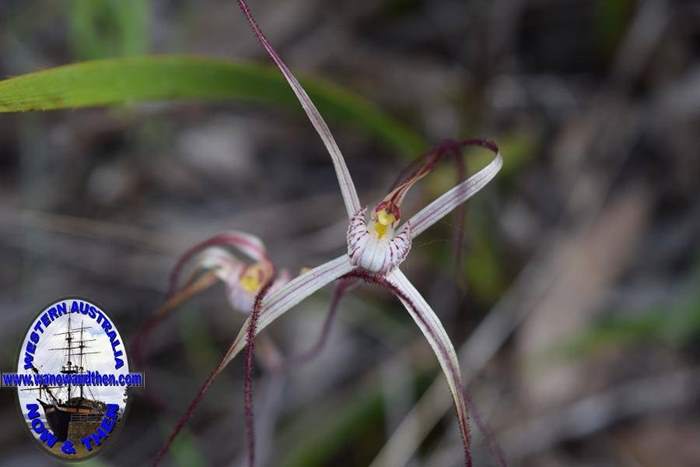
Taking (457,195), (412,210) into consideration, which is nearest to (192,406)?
(457,195)

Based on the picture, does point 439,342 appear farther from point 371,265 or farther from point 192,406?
point 192,406

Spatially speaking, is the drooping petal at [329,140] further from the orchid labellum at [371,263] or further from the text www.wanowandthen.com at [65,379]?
the text www.wanowandthen.com at [65,379]

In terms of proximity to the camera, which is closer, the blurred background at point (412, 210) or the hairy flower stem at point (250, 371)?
the hairy flower stem at point (250, 371)

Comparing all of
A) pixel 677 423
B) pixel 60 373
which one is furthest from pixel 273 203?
pixel 60 373

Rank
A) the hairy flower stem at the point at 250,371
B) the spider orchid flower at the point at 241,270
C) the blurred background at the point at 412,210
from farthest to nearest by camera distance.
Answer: the blurred background at the point at 412,210, the spider orchid flower at the point at 241,270, the hairy flower stem at the point at 250,371

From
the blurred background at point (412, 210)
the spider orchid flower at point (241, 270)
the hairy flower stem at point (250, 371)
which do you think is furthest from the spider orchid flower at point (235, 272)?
the blurred background at point (412, 210)

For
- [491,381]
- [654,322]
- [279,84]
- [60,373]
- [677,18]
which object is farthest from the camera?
[677,18]

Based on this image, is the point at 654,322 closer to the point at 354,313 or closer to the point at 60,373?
the point at 354,313

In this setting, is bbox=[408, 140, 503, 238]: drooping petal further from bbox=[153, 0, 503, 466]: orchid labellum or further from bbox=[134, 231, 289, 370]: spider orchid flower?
bbox=[134, 231, 289, 370]: spider orchid flower
